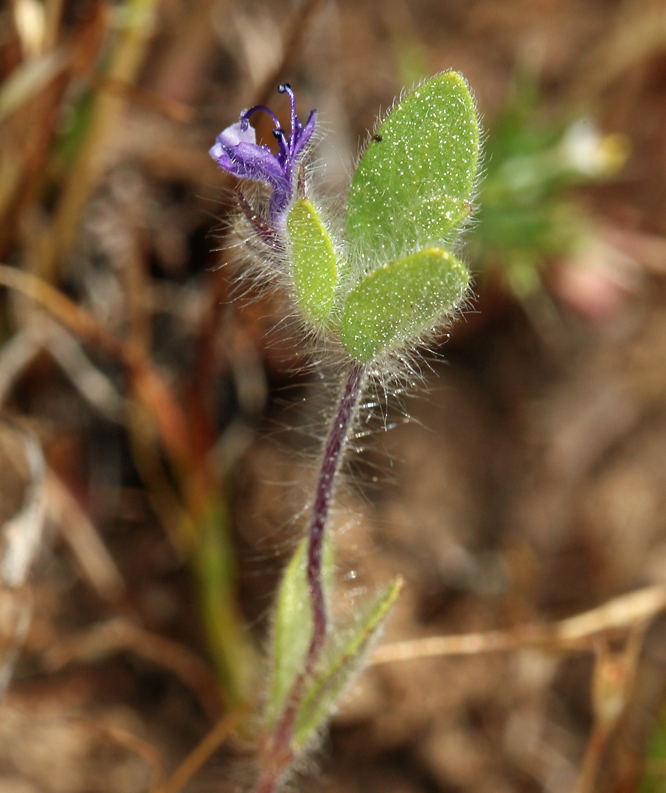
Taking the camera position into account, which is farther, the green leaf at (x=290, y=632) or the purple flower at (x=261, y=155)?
the green leaf at (x=290, y=632)

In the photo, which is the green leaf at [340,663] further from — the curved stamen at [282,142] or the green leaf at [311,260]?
the curved stamen at [282,142]

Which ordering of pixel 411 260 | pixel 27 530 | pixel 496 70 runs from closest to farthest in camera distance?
pixel 411 260 < pixel 27 530 < pixel 496 70

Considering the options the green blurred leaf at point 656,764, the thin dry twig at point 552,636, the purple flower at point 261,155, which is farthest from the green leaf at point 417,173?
the green blurred leaf at point 656,764

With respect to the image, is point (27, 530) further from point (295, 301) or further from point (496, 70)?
point (496, 70)

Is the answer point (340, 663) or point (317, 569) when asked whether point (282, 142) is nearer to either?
point (317, 569)

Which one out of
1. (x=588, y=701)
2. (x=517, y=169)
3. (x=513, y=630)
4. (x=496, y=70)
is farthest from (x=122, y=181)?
(x=588, y=701)

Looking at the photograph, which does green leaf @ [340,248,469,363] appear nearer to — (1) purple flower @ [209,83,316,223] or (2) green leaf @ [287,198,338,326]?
(2) green leaf @ [287,198,338,326]

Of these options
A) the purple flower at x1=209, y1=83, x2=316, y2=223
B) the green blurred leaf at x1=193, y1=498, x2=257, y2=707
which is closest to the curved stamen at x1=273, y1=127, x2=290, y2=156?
the purple flower at x1=209, y1=83, x2=316, y2=223
